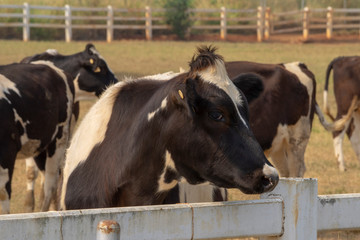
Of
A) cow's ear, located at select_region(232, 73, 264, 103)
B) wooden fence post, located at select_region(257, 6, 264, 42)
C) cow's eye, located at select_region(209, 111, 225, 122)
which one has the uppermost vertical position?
cow's ear, located at select_region(232, 73, 264, 103)

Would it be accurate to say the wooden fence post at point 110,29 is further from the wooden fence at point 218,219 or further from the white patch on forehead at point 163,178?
the wooden fence at point 218,219

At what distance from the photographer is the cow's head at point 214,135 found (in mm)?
3721

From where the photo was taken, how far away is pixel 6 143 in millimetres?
7785

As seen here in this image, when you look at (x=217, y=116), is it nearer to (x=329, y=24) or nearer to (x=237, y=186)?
(x=237, y=186)

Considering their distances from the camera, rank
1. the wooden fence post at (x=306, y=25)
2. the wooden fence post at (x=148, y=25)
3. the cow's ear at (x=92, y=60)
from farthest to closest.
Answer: the wooden fence post at (x=306, y=25) < the wooden fence post at (x=148, y=25) < the cow's ear at (x=92, y=60)

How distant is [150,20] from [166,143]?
36053mm

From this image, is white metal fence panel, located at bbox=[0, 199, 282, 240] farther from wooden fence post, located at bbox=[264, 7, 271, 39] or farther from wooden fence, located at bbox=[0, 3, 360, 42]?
wooden fence post, located at bbox=[264, 7, 271, 39]

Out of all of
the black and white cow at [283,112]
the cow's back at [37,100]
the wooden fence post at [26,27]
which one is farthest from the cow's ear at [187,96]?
the wooden fence post at [26,27]

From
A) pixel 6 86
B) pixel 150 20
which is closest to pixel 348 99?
pixel 6 86

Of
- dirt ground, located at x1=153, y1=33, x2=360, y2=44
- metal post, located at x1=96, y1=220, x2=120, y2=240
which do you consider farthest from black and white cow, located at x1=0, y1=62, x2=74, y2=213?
dirt ground, located at x1=153, y1=33, x2=360, y2=44

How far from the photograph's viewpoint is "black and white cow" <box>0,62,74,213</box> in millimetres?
7855

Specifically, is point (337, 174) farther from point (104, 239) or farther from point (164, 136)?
point (104, 239)

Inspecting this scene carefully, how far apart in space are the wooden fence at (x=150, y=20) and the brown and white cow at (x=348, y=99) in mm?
24443

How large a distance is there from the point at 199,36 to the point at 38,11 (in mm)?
9180
